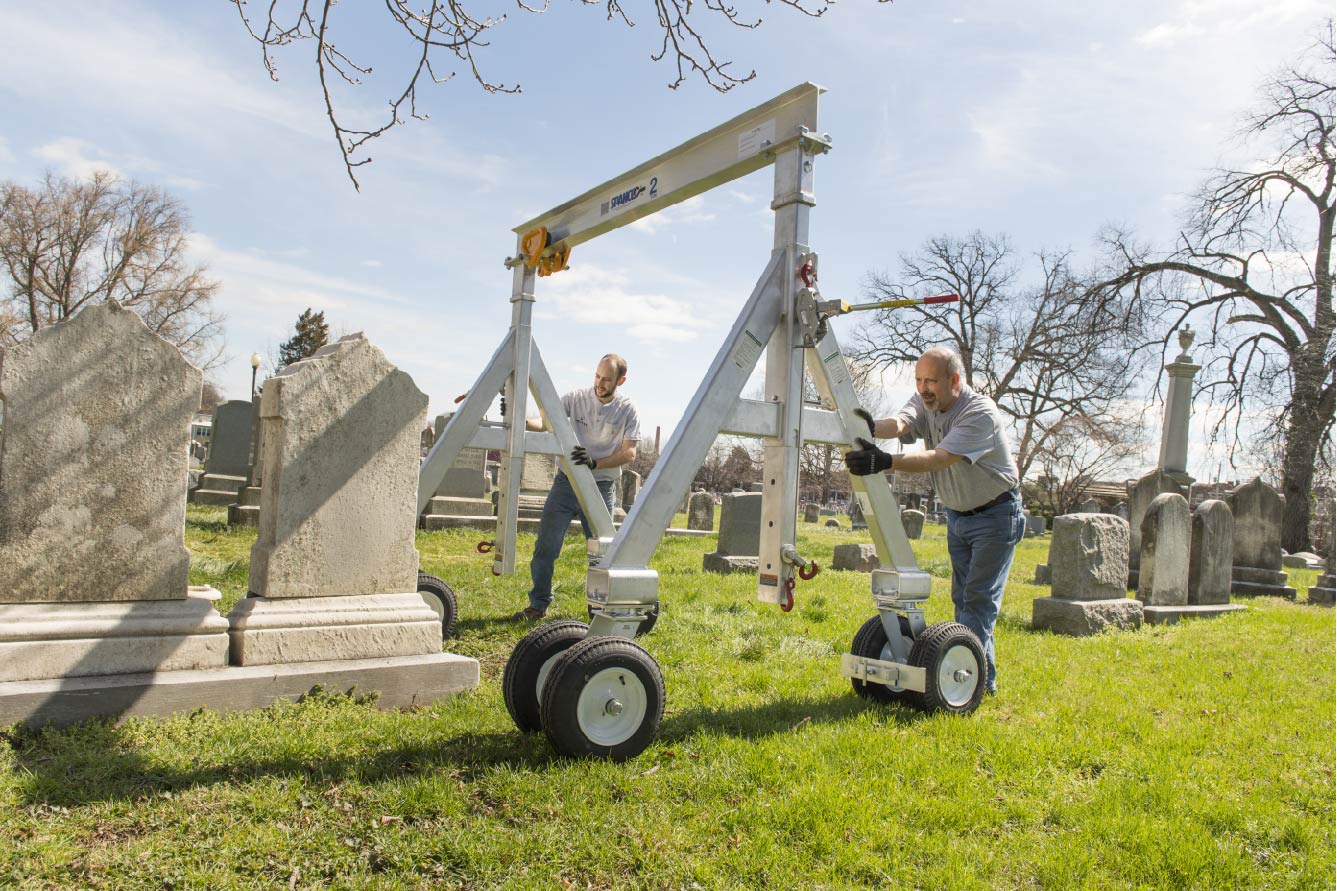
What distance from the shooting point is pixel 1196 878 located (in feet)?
9.16

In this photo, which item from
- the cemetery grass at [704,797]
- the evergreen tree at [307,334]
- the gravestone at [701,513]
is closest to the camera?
the cemetery grass at [704,797]

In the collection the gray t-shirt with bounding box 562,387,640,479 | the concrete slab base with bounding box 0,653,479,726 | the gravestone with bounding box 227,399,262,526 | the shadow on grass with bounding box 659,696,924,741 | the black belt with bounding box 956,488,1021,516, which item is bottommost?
the shadow on grass with bounding box 659,696,924,741

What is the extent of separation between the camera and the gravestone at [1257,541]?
13.4m

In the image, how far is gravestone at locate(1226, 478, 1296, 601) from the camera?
1341 centimetres

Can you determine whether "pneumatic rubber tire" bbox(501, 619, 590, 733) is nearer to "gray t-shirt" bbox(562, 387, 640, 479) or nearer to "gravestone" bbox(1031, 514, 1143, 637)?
"gray t-shirt" bbox(562, 387, 640, 479)

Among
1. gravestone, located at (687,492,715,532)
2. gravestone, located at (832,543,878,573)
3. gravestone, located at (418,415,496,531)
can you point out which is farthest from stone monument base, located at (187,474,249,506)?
gravestone, located at (832,543,878,573)

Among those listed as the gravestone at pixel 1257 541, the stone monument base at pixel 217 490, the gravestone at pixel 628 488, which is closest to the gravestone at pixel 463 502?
the stone monument base at pixel 217 490

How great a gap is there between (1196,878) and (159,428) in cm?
426

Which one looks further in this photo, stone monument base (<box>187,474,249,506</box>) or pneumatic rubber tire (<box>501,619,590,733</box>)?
stone monument base (<box>187,474,249,506</box>)

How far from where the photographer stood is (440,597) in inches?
213

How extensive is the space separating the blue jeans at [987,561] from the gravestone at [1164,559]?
4.68 m

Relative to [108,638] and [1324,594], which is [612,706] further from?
[1324,594]

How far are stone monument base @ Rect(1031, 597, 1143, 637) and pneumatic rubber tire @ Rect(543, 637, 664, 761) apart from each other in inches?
210

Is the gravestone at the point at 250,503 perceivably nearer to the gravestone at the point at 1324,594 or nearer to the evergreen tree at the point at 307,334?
the gravestone at the point at 1324,594
